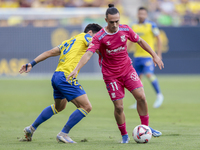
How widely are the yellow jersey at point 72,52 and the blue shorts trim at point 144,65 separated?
16.1 ft

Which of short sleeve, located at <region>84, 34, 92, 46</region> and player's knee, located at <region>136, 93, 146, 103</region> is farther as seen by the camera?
short sleeve, located at <region>84, 34, 92, 46</region>

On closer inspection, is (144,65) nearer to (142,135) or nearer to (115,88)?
(115,88)

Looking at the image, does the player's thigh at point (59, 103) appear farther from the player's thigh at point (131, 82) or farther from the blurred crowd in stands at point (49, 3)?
the blurred crowd in stands at point (49, 3)

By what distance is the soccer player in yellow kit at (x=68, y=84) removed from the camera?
6250 millimetres

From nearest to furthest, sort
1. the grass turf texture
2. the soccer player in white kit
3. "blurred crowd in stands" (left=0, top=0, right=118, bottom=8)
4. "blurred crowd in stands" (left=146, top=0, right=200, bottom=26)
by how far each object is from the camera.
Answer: the grass turf texture, the soccer player in white kit, "blurred crowd in stands" (left=146, top=0, right=200, bottom=26), "blurred crowd in stands" (left=0, top=0, right=118, bottom=8)

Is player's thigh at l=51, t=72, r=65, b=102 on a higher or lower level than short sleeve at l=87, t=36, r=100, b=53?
lower

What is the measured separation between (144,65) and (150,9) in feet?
54.4

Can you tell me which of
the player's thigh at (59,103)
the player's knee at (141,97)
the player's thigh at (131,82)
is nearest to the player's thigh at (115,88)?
the player's thigh at (131,82)

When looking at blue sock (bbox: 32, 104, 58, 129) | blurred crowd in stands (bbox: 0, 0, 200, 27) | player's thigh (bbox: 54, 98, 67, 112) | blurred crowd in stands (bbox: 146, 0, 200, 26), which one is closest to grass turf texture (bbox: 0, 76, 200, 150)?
blue sock (bbox: 32, 104, 58, 129)

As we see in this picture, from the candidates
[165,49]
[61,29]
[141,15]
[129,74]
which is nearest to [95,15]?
[61,29]

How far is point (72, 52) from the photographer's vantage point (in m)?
6.48

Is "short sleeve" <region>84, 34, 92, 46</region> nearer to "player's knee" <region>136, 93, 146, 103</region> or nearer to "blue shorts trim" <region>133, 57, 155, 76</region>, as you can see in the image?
"player's knee" <region>136, 93, 146, 103</region>

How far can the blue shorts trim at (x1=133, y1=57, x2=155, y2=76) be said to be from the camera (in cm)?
1122

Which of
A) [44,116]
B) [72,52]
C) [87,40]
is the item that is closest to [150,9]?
[87,40]
